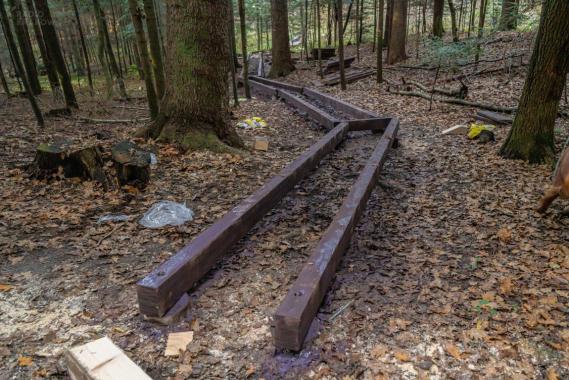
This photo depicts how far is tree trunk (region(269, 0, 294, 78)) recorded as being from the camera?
639 inches

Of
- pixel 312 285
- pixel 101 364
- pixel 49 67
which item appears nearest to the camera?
pixel 101 364

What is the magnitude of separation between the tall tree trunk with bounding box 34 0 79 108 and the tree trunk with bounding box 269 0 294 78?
9.31 meters

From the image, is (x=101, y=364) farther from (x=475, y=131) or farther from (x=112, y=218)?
(x=475, y=131)

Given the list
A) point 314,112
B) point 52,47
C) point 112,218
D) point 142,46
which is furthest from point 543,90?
point 52,47

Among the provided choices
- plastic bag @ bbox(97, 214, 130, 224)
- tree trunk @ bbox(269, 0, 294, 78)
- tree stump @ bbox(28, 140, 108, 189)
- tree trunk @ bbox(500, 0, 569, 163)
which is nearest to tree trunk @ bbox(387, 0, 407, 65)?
tree trunk @ bbox(269, 0, 294, 78)

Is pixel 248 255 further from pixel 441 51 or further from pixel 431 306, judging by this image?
pixel 441 51

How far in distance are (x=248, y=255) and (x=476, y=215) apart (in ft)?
9.00

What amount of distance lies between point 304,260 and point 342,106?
7357mm

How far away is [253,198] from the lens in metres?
4.11

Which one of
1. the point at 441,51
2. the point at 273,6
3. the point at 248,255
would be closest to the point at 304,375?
the point at 248,255

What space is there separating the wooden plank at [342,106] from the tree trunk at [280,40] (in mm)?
5037

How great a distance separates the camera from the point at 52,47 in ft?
31.8

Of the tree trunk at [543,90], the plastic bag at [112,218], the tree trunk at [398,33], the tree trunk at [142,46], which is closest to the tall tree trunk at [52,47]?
the tree trunk at [142,46]

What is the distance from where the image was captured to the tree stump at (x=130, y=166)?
16.1ft
